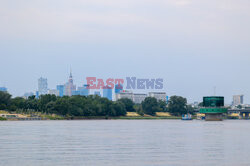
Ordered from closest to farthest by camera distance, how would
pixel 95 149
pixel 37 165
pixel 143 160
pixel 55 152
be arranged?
1. pixel 37 165
2. pixel 143 160
3. pixel 55 152
4. pixel 95 149

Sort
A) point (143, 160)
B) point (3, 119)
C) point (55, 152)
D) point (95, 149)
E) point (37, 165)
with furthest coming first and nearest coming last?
point (3, 119) → point (95, 149) → point (55, 152) → point (143, 160) → point (37, 165)

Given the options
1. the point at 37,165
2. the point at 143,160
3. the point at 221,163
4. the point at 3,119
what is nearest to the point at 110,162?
the point at 143,160

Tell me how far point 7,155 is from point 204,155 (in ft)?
65.1

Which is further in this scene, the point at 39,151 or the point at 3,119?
the point at 3,119

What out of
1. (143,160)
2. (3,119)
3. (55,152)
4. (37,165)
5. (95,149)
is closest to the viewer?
(37,165)

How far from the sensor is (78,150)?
165 feet

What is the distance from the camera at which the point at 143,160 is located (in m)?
41.5

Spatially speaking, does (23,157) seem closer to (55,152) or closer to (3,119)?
(55,152)

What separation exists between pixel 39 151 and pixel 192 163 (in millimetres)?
17844

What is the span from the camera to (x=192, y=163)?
3950 centimetres

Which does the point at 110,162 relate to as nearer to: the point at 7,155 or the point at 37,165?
the point at 37,165

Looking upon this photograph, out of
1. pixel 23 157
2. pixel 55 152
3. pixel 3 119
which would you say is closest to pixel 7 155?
pixel 23 157

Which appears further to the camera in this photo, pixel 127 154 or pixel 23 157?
pixel 127 154

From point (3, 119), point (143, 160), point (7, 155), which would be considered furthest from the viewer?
point (3, 119)
